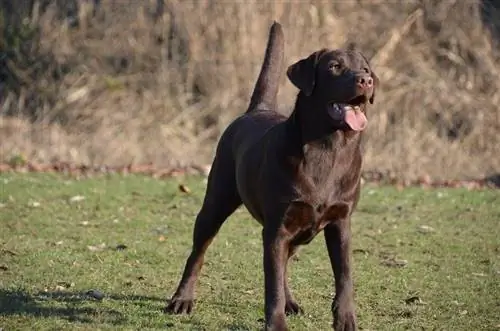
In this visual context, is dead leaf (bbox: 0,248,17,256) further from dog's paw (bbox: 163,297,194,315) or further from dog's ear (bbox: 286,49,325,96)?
dog's ear (bbox: 286,49,325,96)

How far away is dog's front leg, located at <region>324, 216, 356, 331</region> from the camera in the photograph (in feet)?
18.6

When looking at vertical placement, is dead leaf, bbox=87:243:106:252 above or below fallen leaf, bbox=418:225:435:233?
above

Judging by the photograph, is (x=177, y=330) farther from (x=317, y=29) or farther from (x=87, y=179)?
(x=317, y=29)

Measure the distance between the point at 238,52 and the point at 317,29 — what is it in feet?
4.08

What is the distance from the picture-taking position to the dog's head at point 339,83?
18.3 ft

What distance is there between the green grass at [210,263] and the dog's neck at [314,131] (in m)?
1.12

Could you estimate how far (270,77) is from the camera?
7062 mm

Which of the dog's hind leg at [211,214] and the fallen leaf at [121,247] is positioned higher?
the dog's hind leg at [211,214]

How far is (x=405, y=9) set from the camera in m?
16.4

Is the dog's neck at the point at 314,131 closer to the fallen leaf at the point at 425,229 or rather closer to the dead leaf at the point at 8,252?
the dead leaf at the point at 8,252

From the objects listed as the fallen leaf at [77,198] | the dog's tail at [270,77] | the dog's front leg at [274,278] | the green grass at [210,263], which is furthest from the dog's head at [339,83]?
the fallen leaf at [77,198]

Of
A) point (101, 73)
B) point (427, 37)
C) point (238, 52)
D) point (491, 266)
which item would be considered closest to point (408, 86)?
point (427, 37)

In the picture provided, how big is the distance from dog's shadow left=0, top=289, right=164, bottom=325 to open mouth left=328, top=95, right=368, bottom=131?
171cm

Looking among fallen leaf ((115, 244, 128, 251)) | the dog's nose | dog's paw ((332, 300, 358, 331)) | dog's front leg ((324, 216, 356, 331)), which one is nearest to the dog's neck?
the dog's nose
